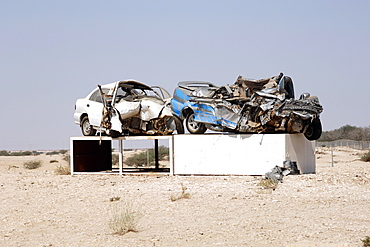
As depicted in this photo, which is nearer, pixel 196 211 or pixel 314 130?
pixel 196 211

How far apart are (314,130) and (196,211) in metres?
8.33

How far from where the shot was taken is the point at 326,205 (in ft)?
45.4

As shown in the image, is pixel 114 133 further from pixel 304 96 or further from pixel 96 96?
pixel 304 96

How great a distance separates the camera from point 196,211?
13.6m

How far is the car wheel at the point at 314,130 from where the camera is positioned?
20.4m

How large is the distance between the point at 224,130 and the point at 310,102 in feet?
9.78

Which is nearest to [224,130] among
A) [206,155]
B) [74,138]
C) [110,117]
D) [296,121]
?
[206,155]

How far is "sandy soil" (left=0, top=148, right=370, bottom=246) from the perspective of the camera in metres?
10.6

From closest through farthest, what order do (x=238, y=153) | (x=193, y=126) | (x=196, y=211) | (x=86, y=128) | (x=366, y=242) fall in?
(x=366, y=242)
(x=196, y=211)
(x=238, y=153)
(x=193, y=126)
(x=86, y=128)

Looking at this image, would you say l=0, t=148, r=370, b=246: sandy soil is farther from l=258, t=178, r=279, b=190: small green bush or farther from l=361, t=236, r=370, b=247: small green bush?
l=361, t=236, r=370, b=247: small green bush

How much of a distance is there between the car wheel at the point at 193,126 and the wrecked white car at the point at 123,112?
0.59 m

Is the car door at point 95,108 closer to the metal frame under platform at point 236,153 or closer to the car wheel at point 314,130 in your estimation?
the metal frame under platform at point 236,153

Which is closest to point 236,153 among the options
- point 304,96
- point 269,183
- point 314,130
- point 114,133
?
point 314,130

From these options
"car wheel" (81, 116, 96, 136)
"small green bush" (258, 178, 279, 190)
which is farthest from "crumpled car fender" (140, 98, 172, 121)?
"small green bush" (258, 178, 279, 190)
